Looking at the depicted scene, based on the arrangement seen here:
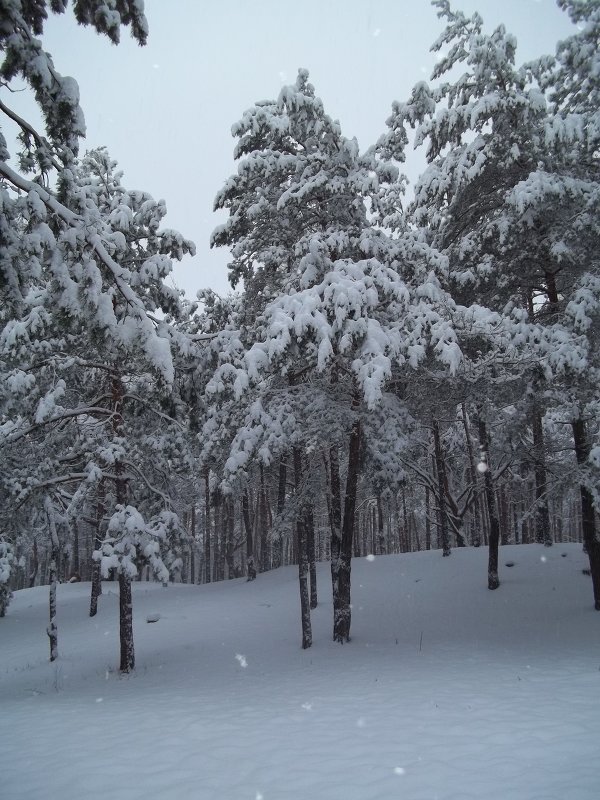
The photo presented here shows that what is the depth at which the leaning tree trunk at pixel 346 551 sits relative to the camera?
40.2 ft

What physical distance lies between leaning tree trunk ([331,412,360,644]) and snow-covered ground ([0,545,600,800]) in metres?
0.56

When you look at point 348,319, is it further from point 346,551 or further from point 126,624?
point 126,624

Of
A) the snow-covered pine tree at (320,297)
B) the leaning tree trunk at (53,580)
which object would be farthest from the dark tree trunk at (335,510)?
the leaning tree trunk at (53,580)

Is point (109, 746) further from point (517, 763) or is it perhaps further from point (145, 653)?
point (145, 653)

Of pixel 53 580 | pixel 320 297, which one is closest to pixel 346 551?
pixel 320 297

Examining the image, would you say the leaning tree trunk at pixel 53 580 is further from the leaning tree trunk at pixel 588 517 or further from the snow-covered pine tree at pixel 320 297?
the leaning tree trunk at pixel 588 517

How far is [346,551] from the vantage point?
1234 centimetres

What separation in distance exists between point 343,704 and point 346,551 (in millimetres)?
4504

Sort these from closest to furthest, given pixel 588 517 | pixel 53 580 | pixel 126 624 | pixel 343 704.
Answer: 1. pixel 343 704
2. pixel 588 517
3. pixel 126 624
4. pixel 53 580

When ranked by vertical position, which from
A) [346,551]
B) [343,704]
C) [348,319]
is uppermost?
[348,319]

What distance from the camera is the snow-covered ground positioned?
206 inches

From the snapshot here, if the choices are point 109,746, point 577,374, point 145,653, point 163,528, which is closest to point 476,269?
point 577,374

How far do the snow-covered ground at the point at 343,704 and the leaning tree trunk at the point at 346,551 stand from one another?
1.83 ft

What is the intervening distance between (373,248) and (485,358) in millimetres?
3578
